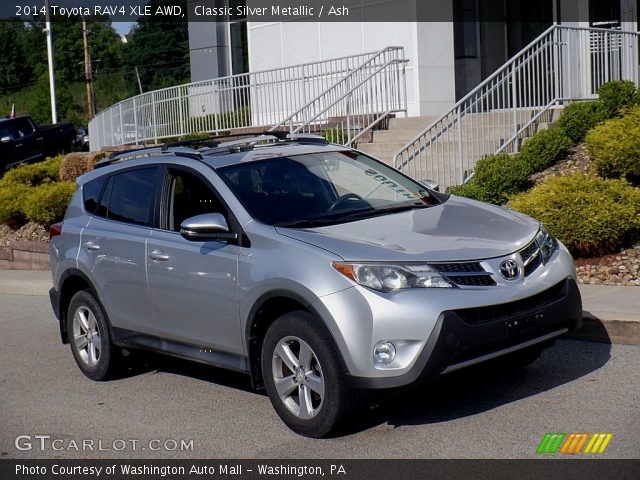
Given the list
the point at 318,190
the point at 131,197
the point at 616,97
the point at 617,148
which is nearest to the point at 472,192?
the point at 617,148

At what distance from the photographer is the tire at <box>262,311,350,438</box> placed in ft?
19.0

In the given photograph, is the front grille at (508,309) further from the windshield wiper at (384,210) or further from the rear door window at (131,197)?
the rear door window at (131,197)

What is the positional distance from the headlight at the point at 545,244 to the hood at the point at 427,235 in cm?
6

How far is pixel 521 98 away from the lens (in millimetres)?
14656

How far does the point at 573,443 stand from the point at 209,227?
271 centimetres

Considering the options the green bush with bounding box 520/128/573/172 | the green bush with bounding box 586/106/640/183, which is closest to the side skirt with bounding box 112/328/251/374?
the green bush with bounding box 586/106/640/183

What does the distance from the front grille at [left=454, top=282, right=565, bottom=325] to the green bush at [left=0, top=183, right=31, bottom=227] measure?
1370 cm

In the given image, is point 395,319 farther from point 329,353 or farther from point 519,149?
point 519,149

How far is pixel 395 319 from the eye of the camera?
5.60 meters

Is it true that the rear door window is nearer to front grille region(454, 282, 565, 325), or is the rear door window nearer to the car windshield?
the car windshield

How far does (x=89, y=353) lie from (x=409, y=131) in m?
9.44

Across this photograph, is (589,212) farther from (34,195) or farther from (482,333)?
(34,195)

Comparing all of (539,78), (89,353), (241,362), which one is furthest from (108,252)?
(539,78)

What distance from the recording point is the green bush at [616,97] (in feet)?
41.6
